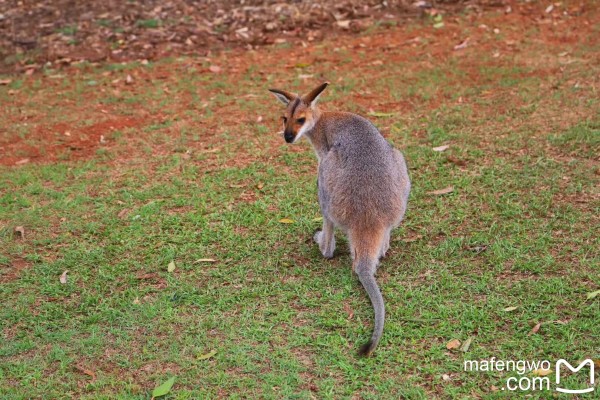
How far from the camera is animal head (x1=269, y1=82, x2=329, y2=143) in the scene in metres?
4.59

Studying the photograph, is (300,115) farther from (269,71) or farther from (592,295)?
(269,71)

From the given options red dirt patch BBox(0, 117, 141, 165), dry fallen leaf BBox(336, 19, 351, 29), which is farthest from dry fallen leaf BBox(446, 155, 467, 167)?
dry fallen leaf BBox(336, 19, 351, 29)

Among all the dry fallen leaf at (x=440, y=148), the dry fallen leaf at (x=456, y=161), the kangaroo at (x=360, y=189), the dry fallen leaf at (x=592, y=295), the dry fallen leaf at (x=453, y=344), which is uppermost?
the kangaroo at (x=360, y=189)

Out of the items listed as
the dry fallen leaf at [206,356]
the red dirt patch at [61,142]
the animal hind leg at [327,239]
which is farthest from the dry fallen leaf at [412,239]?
the red dirt patch at [61,142]

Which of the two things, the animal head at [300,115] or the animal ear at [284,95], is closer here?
the animal head at [300,115]

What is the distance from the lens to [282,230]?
4773mm

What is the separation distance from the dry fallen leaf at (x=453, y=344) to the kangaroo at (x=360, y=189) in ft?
1.31

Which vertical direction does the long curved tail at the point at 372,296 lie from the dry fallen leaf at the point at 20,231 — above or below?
above

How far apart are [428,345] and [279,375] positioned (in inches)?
31.0

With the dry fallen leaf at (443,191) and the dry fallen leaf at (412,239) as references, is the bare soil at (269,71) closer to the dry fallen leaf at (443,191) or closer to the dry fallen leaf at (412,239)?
the dry fallen leaf at (443,191)

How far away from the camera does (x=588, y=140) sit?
5.41 metres

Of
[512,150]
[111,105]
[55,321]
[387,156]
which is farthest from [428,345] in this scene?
[111,105]

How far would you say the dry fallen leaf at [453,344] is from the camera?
3.51 m

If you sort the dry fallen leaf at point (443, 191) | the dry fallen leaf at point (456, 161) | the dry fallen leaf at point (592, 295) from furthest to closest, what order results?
the dry fallen leaf at point (456, 161), the dry fallen leaf at point (443, 191), the dry fallen leaf at point (592, 295)
